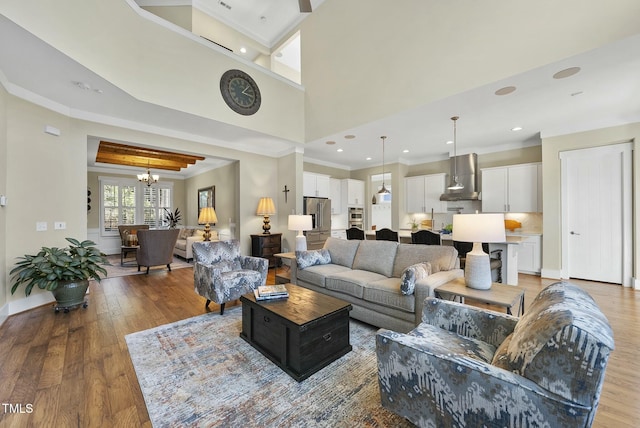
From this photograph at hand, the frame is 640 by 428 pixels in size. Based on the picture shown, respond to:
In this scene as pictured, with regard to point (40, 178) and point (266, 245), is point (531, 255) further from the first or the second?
point (40, 178)

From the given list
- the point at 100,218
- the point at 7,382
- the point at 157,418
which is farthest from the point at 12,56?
the point at 100,218

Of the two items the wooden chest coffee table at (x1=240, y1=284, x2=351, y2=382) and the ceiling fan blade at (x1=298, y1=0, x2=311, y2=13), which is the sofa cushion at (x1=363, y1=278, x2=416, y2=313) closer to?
the wooden chest coffee table at (x1=240, y1=284, x2=351, y2=382)

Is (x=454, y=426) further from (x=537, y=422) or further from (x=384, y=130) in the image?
(x=384, y=130)

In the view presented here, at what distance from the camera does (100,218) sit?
25.6 feet

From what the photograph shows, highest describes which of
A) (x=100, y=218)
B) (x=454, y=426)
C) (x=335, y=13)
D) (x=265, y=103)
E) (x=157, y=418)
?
(x=335, y=13)

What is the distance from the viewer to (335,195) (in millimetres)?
7609

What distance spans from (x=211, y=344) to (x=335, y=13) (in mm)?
5622

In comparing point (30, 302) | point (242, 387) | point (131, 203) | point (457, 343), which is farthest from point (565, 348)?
point (131, 203)

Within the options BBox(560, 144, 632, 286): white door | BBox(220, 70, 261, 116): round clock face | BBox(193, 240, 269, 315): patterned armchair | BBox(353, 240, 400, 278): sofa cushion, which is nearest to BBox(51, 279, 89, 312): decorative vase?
BBox(193, 240, 269, 315): patterned armchair

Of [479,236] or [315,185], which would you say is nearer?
[479,236]

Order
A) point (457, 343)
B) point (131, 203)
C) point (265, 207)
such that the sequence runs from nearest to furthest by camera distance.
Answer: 1. point (457, 343)
2. point (265, 207)
3. point (131, 203)

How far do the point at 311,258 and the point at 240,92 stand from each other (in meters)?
3.16

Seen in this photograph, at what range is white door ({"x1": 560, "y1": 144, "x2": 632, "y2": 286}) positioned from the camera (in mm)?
4320

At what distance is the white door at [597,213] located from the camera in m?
4.32
